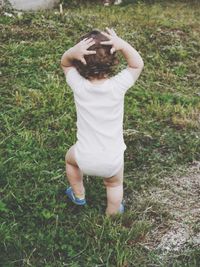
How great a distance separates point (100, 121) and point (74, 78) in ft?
1.11

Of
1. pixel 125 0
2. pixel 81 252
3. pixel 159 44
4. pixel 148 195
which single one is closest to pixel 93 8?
pixel 125 0

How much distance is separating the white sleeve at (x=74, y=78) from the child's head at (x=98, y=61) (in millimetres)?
61

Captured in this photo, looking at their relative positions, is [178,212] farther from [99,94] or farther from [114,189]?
[99,94]

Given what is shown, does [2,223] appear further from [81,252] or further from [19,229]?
[81,252]

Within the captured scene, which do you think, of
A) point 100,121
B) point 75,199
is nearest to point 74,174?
point 75,199

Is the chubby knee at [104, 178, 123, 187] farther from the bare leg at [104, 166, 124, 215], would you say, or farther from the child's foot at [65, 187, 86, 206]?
the child's foot at [65, 187, 86, 206]

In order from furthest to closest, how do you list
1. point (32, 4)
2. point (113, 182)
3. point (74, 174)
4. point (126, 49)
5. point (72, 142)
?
point (32, 4) < point (72, 142) < point (74, 174) < point (113, 182) < point (126, 49)

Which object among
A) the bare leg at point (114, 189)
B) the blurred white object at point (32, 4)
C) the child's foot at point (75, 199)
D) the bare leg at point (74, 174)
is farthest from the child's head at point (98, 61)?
the blurred white object at point (32, 4)

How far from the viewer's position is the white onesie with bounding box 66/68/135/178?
137 inches

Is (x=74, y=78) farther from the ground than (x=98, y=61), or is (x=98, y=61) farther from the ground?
(x=98, y=61)

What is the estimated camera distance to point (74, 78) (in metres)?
3.54

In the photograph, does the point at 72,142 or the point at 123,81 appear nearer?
the point at 123,81

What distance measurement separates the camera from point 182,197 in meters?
4.39

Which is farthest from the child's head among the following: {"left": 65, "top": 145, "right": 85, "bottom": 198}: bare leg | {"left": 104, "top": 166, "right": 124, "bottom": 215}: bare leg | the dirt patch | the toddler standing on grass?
the dirt patch
